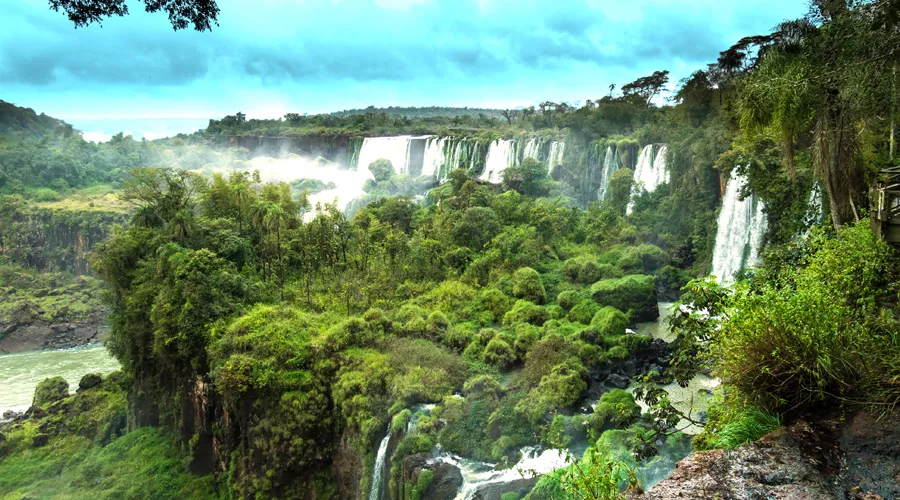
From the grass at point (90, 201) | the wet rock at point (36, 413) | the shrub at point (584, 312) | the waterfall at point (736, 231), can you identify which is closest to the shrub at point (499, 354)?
the shrub at point (584, 312)

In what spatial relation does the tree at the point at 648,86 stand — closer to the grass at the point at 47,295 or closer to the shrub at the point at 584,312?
the shrub at the point at 584,312

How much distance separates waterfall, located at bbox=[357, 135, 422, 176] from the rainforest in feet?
28.1

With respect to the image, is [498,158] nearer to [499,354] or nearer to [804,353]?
[499,354]

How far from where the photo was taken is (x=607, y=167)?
33.9 meters

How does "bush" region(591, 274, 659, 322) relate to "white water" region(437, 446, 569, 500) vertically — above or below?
above

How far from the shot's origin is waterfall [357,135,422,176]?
155 feet

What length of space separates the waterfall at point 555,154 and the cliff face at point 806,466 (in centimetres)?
3377

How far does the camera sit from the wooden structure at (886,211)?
714cm

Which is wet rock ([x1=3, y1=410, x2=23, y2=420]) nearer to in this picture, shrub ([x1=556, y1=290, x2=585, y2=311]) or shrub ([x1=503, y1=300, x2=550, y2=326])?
shrub ([x1=503, y1=300, x2=550, y2=326])

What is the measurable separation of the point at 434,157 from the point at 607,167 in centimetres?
1598

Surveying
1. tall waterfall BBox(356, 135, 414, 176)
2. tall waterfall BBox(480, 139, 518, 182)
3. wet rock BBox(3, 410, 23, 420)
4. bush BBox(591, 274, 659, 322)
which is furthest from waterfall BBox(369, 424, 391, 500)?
tall waterfall BBox(356, 135, 414, 176)

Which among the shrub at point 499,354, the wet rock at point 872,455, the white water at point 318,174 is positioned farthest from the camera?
the white water at point 318,174

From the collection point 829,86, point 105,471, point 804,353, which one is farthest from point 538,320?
point 105,471

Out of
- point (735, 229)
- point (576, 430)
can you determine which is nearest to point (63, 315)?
point (576, 430)
